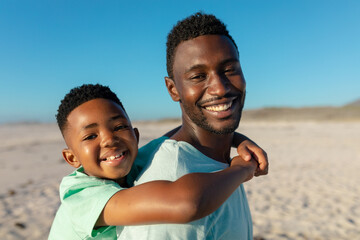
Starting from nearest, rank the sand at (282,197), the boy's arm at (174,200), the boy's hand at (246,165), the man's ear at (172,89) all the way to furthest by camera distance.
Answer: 1. the boy's arm at (174,200)
2. the boy's hand at (246,165)
3. the man's ear at (172,89)
4. the sand at (282,197)

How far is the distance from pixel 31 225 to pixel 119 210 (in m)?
5.15

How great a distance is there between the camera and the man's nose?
1674 mm

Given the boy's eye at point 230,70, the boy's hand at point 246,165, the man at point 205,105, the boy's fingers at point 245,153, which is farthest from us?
the boy's fingers at point 245,153

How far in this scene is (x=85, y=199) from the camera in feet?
5.09

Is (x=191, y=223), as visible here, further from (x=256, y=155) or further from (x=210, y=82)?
(x=256, y=155)

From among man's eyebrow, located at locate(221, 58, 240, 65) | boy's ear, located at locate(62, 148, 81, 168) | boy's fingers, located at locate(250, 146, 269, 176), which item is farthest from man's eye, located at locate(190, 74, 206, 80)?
boy's ear, located at locate(62, 148, 81, 168)

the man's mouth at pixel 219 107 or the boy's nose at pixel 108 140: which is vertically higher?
the man's mouth at pixel 219 107

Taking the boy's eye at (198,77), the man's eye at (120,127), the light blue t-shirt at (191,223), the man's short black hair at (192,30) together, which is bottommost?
the light blue t-shirt at (191,223)

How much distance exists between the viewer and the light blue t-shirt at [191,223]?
1.24 m

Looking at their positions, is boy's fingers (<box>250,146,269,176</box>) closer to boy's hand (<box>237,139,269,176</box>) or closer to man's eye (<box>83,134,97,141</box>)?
boy's hand (<box>237,139,269,176</box>)

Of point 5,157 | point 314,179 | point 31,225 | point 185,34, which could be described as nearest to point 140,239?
point 185,34

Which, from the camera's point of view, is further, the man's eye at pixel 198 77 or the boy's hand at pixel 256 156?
the boy's hand at pixel 256 156

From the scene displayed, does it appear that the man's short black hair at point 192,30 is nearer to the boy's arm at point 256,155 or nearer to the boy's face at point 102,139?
the boy's face at point 102,139

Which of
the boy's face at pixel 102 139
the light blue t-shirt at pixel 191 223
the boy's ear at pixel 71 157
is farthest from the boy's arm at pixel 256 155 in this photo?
the boy's ear at pixel 71 157
